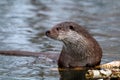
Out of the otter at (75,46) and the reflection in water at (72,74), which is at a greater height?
the otter at (75,46)

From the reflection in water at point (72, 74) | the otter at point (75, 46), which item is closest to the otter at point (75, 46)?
the otter at point (75, 46)

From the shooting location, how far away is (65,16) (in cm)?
1129

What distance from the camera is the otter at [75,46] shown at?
6855mm

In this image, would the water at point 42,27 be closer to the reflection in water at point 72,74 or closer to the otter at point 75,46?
the reflection in water at point 72,74

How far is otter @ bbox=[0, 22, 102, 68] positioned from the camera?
6.86 m

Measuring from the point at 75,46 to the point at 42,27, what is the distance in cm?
309

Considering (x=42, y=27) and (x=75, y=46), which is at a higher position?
(x=75, y=46)

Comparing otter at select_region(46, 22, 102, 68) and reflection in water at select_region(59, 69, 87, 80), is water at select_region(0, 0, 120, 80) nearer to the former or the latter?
reflection in water at select_region(59, 69, 87, 80)

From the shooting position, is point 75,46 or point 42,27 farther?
point 42,27

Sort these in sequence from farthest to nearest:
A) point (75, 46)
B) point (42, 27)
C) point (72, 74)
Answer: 1. point (42, 27)
2. point (75, 46)
3. point (72, 74)

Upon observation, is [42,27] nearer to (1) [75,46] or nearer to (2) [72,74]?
(1) [75,46]

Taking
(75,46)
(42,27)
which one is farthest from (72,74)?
(42,27)

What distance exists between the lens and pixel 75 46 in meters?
6.94

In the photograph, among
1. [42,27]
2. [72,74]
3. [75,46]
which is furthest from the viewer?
[42,27]
